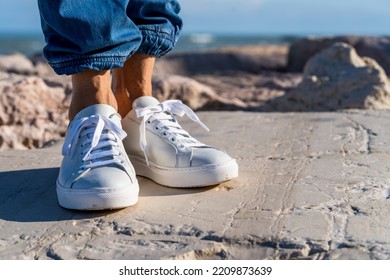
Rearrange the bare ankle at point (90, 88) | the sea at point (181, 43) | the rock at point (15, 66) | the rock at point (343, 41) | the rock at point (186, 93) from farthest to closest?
the sea at point (181, 43)
the rock at point (343, 41)
the rock at point (15, 66)
the rock at point (186, 93)
the bare ankle at point (90, 88)

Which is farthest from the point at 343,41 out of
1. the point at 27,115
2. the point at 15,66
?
the point at 27,115

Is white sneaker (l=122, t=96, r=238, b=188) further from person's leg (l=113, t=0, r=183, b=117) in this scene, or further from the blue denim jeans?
the blue denim jeans

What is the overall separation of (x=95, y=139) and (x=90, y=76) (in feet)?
0.66

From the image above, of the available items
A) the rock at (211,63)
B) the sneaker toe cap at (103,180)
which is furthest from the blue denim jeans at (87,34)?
the rock at (211,63)

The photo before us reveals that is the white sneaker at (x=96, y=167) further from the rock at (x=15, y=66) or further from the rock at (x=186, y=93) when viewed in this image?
the rock at (x=15, y=66)

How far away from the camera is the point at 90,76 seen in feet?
5.81

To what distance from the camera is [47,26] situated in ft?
5.79

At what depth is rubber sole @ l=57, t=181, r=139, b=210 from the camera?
61.0 inches

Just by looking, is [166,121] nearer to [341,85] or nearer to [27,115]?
[27,115]

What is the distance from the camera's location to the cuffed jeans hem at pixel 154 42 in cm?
190

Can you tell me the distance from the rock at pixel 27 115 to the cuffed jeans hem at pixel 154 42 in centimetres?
114

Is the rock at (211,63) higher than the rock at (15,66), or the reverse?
the rock at (15,66)

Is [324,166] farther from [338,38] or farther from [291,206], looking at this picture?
[338,38]

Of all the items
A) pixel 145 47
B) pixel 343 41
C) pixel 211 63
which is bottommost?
pixel 211 63
